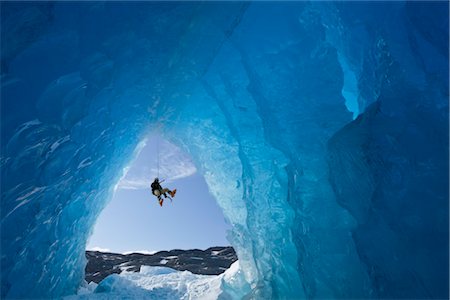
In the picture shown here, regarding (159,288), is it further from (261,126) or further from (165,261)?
(165,261)

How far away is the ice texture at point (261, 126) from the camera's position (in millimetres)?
3840

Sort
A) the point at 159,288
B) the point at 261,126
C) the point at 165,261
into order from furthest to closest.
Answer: the point at 165,261
the point at 159,288
the point at 261,126

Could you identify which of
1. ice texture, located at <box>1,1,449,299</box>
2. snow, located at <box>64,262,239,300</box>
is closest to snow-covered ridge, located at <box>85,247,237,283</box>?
snow, located at <box>64,262,239,300</box>

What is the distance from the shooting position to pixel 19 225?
449 centimetres

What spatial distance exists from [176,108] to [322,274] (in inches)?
200

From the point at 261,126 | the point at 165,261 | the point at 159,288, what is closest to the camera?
the point at 261,126

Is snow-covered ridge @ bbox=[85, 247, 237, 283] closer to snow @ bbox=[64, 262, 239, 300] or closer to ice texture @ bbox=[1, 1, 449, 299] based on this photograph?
snow @ bbox=[64, 262, 239, 300]

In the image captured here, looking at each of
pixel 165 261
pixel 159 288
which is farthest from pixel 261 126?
pixel 165 261

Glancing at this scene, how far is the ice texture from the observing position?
12.6 feet

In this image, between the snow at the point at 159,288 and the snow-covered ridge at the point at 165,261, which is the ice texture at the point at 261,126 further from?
the snow-covered ridge at the point at 165,261

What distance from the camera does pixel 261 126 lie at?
688 centimetres

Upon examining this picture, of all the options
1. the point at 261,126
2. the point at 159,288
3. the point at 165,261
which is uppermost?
the point at 261,126

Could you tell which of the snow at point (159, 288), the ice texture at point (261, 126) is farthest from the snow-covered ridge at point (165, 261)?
the ice texture at point (261, 126)

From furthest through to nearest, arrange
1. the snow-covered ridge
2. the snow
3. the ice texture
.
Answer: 1. the snow-covered ridge
2. the snow
3. the ice texture
